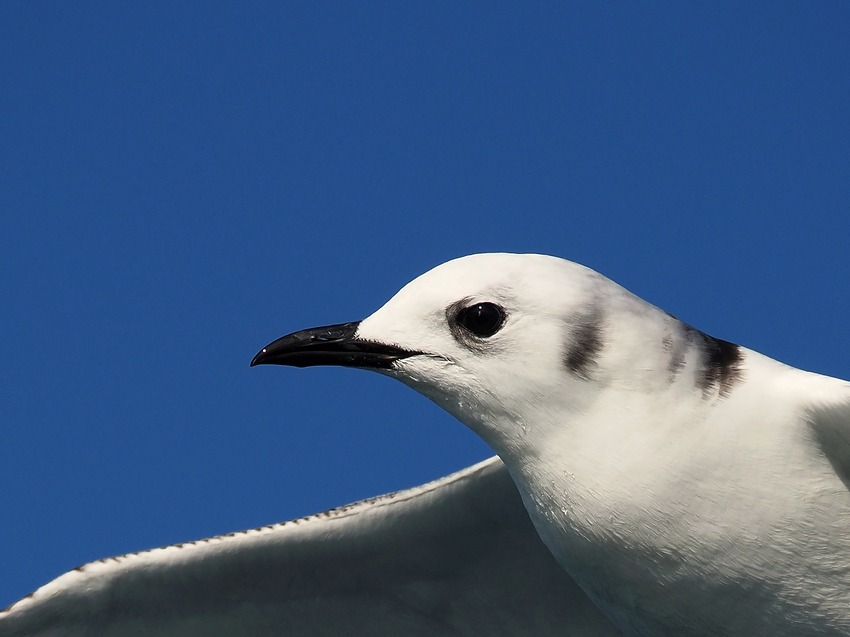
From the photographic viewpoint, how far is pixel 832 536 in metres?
7.12

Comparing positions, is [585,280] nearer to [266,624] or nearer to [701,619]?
[701,619]

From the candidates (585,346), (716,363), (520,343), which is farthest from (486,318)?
(716,363)

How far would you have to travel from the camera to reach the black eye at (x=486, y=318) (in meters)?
7.07

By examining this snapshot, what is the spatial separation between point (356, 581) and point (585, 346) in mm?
3784

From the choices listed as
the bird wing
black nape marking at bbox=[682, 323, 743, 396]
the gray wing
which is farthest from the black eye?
the gray wing

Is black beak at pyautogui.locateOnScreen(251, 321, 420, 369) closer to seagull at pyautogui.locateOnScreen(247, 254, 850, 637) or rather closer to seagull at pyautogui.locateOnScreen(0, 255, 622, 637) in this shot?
seagull at pyautogui.locateOnScreen(247, 254, 850, 637)

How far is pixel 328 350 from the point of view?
7.52 metres

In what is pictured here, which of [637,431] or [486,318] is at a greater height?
[486,318]

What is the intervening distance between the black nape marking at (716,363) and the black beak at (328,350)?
→ 1.52 metres

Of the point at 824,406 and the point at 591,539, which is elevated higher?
the point at 824,406

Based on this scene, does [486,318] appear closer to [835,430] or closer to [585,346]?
[585,346]

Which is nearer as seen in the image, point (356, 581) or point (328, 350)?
point (328, 350)

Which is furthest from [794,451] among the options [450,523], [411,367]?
[450,523]

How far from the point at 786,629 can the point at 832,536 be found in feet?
1.70
